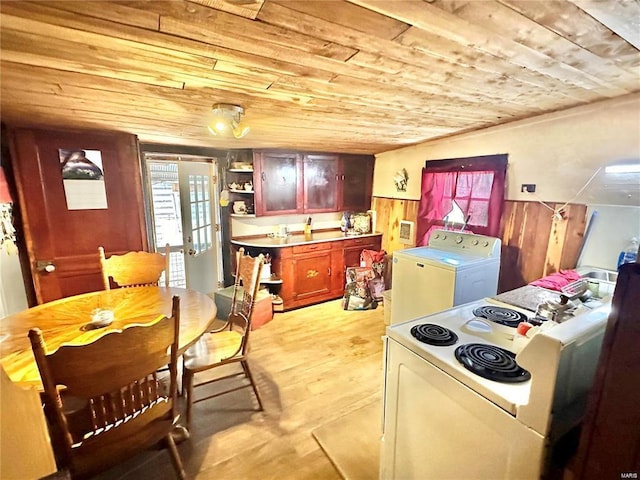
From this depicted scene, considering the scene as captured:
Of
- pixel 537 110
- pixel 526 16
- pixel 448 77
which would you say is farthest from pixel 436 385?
pixel 537 110

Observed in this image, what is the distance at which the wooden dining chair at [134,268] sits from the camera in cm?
237

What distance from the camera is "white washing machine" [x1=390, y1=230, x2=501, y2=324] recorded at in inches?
95.1

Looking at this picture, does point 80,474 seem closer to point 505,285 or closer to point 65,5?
point 65,5

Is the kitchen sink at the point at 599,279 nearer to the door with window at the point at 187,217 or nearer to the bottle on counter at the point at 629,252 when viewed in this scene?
the bottle on counter at the point at 629,252

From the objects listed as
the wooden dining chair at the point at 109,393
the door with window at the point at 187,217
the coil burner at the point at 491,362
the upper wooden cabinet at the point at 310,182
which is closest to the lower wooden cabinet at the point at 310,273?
the upper wooden cabinet at the point at 310,182

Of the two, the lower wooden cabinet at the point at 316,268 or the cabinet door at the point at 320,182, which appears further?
the cabinet door at the point at 320,182

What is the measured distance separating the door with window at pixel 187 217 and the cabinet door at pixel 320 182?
1.19m

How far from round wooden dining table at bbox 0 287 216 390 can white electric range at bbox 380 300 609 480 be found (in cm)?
111

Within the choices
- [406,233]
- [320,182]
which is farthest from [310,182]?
[406,233]

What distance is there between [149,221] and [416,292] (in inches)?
120

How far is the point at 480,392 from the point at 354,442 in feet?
3.79

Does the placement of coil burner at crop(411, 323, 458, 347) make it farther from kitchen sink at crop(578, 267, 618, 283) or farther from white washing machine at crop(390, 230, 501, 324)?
kitchen sink at crop(578, 267, 618, 283)

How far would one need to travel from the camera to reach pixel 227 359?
1979mm

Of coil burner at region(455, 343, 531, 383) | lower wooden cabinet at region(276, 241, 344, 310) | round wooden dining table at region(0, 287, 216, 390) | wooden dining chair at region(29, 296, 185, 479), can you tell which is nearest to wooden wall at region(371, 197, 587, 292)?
coil burner at region(455, 343, 531, 383)
